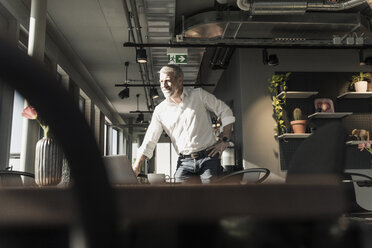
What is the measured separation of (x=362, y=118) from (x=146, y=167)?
12.1 metres

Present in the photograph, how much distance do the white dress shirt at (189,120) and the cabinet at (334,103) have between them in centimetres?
396

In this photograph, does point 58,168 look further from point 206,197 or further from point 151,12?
point 151,12

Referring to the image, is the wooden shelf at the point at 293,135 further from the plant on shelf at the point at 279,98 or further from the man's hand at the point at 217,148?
the man's hand at the point at 217,148

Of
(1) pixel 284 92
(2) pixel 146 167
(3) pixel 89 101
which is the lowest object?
(2) pixel 146 167

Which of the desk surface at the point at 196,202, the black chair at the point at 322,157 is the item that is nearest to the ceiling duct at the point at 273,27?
the black chair at the point at 322,157

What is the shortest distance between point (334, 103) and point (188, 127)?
4.85 metres

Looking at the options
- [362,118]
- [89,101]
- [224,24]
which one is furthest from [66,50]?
[362,118]

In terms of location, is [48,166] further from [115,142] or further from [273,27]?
[115,142]

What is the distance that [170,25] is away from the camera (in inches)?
234

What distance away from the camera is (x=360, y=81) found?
21.9 ft

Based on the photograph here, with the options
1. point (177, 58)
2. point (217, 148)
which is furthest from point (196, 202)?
point (177, 58)

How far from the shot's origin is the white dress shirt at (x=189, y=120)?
2752 mm

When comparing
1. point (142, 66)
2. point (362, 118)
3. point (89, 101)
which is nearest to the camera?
point (362, 118)

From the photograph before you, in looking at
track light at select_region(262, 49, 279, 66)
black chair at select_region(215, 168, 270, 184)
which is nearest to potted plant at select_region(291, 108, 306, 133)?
track light at select_region(262, 49, 279, 66)
